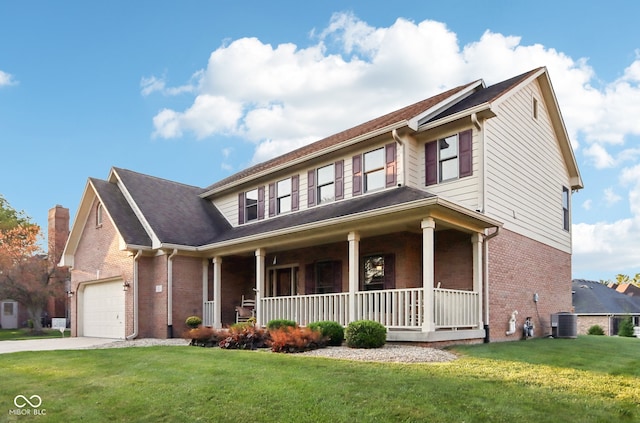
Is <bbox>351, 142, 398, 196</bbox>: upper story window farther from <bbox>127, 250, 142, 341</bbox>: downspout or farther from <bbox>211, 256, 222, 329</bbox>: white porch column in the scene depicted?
<bbox>127, 250, 142, 341</bbox>: downspout

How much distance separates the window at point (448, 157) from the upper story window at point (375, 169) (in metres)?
1.30

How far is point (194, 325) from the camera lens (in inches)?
698

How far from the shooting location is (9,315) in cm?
4106

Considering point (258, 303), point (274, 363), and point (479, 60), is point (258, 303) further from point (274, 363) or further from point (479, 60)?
point (479, 60)

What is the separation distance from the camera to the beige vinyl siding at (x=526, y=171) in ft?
47.5

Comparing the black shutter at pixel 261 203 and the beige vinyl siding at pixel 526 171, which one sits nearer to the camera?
the beige vinyl siding at pixel 526 171

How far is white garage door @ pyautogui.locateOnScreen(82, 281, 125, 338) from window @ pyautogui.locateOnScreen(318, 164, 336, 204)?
8.48 m

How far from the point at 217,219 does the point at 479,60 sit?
12.1m

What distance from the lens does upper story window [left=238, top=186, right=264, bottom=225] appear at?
2006 centimetres

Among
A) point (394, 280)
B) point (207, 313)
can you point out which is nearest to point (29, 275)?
point (207, 313)

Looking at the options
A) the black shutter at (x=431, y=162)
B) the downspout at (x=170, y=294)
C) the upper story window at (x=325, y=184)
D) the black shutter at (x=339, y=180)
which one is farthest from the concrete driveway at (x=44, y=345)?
the black shutter at (x=431, y=162)

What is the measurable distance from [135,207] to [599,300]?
109ft

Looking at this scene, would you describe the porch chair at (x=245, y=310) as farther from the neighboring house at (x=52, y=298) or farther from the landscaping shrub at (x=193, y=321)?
the neighboring house at (x=52, y=298)

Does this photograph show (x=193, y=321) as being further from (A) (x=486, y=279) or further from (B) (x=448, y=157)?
(B) (x=448, y=157)
